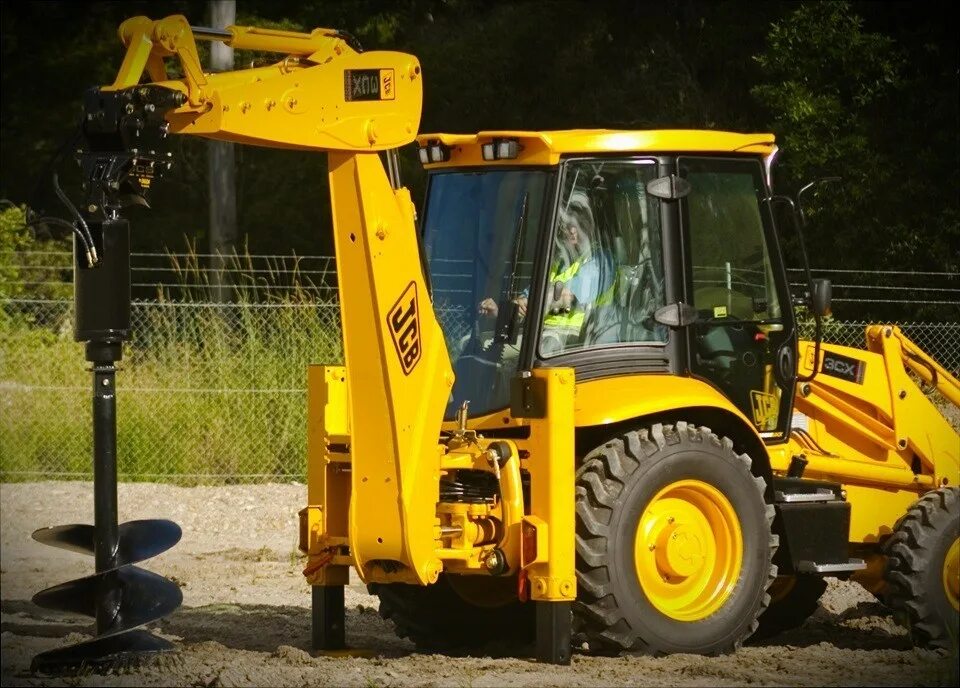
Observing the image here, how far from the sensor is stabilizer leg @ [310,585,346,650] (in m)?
7.66

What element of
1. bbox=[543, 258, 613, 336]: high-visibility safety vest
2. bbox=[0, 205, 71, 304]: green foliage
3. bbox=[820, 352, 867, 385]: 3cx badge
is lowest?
bbox=[820, 352, 867, 385]: 3cx badge

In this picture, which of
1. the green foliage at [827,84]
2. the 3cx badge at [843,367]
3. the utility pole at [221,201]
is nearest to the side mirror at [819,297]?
the 3cx badge at [843,367]

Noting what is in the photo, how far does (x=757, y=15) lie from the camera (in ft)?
71.3

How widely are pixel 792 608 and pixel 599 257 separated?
2.47m

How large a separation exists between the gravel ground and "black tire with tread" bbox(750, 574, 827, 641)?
3.3 inches

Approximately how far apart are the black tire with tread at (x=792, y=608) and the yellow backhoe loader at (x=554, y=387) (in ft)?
0.12

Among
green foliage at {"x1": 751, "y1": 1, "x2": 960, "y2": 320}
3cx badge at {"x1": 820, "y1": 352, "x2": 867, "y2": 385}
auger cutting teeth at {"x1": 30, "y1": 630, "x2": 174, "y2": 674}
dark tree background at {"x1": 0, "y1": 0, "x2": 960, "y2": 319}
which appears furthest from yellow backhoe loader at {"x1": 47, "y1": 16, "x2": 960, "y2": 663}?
green foliage at {"x1": 751, "y1": 1, "x2": 960, "y2": 320}

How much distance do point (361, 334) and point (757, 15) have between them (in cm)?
1595

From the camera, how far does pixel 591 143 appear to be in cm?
743

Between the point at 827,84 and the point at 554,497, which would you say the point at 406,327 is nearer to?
the point at 554,497

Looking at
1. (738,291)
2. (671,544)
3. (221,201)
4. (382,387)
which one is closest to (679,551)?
(671,544)

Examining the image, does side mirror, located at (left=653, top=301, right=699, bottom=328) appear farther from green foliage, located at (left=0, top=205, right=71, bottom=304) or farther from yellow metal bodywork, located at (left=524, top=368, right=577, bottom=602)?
green foliage, located at (left=0, top=205, right=71, bottom=304)

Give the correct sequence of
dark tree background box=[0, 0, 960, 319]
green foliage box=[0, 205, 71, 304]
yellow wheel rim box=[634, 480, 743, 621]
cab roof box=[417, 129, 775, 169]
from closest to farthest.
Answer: yellow wheel rim box=[634, 480, 743, 621] < cab roof box=[417, 129, 775, 169] < dark tree background box=[0, 0, 960, 319] < green foliage box=[0, 205, 71, 304]

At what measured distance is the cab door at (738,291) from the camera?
307 inches
